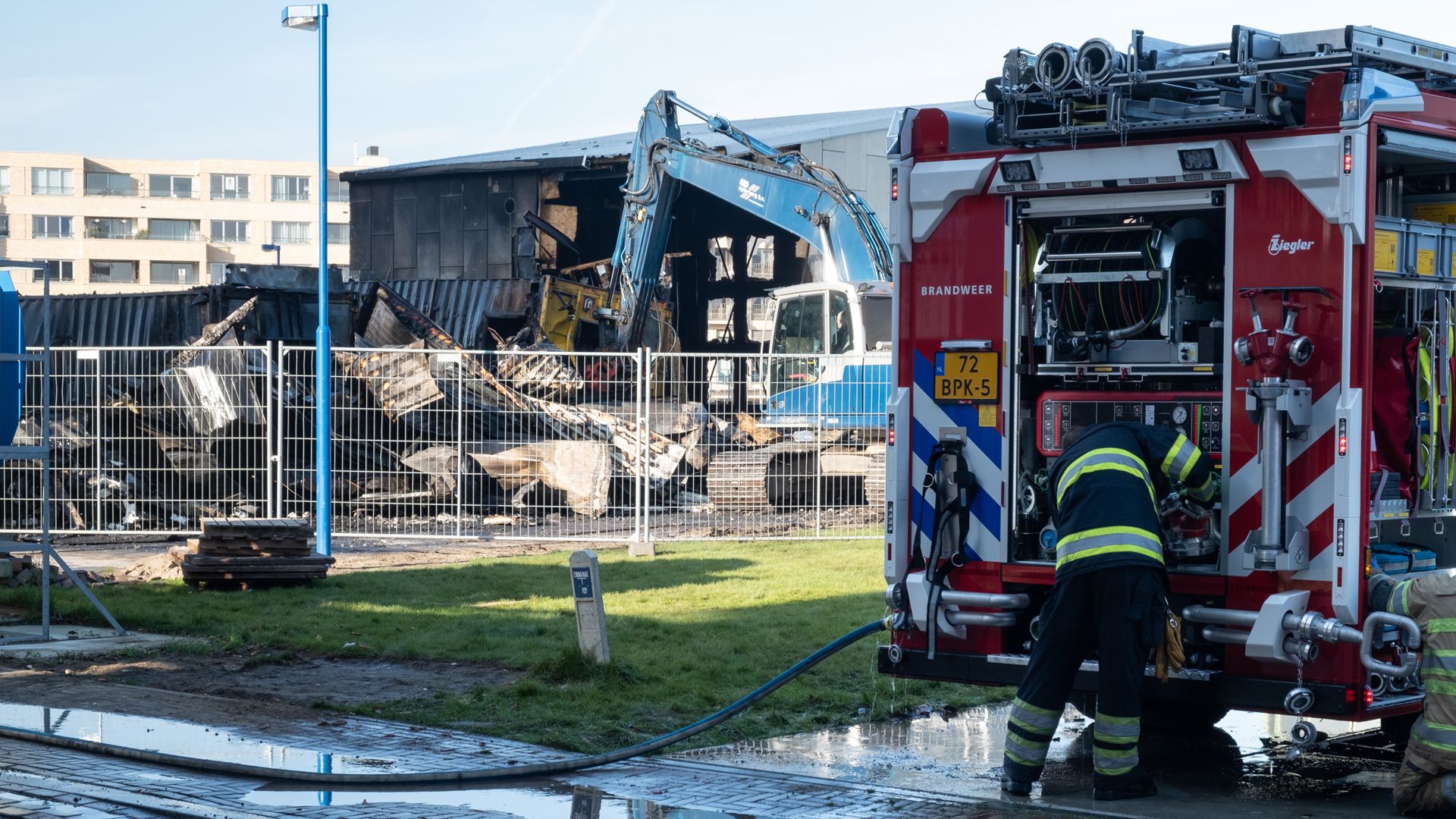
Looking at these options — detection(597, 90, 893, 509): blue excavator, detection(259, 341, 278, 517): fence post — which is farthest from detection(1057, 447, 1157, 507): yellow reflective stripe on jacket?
detection(259, 341, 278, 517): fence post

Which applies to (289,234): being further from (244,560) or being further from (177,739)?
(177,739)

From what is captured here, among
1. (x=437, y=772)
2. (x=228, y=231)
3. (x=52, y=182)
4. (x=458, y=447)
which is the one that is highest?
(x=52, y=182)

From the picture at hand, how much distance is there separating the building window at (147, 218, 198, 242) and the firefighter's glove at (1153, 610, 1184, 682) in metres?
95.6

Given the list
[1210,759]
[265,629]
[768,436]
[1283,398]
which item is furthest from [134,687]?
[768,436]

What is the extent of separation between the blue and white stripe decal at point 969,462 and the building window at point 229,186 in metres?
97.2

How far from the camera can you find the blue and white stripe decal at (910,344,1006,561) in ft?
25.6

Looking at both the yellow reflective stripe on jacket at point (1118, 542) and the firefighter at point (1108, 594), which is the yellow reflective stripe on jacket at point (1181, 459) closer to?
the firefighter at point (1108, 594)

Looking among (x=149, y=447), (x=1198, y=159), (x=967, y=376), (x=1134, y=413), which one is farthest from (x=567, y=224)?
(x=1198, y=159)

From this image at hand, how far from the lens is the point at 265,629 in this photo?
1167 cm

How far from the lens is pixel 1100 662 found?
6.91 metres

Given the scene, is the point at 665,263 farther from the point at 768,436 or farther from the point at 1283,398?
the point at 1283,398

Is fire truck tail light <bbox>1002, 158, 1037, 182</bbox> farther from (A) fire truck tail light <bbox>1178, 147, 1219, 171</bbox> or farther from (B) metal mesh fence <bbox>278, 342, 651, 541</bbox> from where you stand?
(B) metal mesh fence <bbox>278, 342, 651, 541</bbox>

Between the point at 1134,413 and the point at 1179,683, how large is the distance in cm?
132

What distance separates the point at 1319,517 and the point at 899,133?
2.80 m
